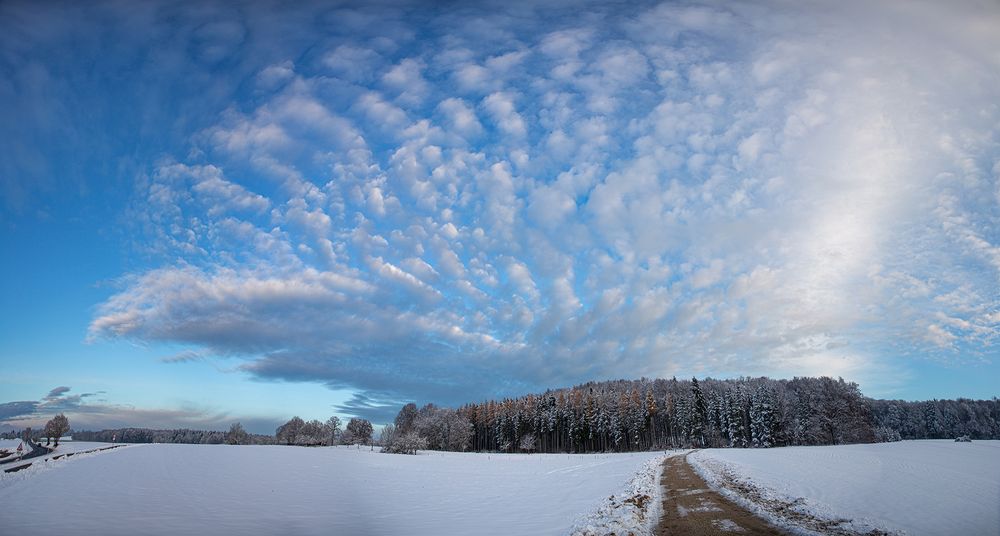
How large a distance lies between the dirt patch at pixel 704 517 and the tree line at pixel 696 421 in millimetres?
79972

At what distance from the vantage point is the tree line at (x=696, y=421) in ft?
275

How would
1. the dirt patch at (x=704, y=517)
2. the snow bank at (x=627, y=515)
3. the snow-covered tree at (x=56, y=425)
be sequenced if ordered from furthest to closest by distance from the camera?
the snow-covered tree at (x=56, y=425)
the snow bank at (x=627, y=515)
the dirt patch at (x=704, y=517)

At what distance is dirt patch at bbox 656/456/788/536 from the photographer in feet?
44.7

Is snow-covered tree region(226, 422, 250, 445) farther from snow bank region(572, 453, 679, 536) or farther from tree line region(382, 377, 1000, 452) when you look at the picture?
snow bank region(572, 453, 679, 536)

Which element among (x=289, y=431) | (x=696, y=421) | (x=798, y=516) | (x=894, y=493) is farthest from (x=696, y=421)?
(x=289, y=431)

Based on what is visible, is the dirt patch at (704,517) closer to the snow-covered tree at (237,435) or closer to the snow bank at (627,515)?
the snow bank at (627,515)

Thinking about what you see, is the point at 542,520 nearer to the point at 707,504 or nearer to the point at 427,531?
the point at 427,531

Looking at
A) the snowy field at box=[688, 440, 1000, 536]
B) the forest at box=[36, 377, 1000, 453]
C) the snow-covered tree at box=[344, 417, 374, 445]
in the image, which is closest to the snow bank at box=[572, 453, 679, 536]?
the snowy field at box=[688, 440, 1000, 536]

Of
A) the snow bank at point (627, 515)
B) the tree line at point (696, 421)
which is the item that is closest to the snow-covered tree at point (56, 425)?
the tree line at point (696, 421)

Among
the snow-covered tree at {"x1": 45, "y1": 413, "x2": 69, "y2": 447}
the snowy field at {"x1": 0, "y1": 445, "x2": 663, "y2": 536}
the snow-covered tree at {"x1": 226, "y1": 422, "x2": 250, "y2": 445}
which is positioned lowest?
the snow-covered tree at {"x1": 226, "y1": 422, "x2": 250, "y2": 445}

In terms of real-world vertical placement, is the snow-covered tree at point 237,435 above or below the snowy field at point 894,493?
below

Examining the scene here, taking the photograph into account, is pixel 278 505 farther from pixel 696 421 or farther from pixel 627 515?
pixel 696 421

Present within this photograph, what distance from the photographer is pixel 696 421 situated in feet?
317

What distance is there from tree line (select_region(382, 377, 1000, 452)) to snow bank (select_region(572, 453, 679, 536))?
77875 mm
